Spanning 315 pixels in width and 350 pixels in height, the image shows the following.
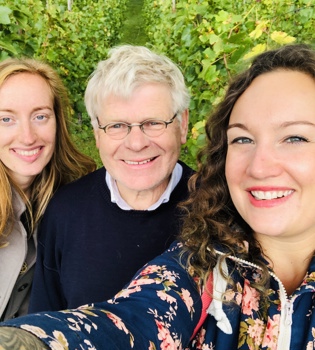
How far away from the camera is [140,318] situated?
1.24m

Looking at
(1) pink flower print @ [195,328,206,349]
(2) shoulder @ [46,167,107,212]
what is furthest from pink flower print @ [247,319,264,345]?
(2) shoulder @ [46,167,107,212]

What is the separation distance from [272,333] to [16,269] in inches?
58.8

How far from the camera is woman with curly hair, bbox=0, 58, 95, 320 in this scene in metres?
2.37

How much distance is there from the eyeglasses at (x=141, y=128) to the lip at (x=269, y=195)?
756 mm

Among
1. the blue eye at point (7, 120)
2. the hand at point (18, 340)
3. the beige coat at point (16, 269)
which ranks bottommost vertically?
the beige coat at point (16, 269)

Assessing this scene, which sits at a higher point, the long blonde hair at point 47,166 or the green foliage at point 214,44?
the green foliage at point 214,44

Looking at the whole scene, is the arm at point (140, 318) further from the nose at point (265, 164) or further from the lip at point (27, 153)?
the lip at point (27, 153)

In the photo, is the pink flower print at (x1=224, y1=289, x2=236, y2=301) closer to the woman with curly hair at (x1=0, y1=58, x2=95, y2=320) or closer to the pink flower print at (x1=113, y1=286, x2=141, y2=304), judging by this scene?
the pink flower print at (x1=113, y1=286, x2=141, y2=304)

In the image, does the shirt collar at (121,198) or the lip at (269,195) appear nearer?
the lip at (269,195)

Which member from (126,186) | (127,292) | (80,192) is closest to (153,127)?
(126,186)

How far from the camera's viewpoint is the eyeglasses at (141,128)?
6.67 ft

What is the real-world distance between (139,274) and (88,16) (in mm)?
Result: 9432

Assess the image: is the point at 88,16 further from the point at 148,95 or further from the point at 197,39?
the point at 148,95

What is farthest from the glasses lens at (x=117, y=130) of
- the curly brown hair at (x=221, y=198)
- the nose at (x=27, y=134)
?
the nose at (x=27, y=134)
